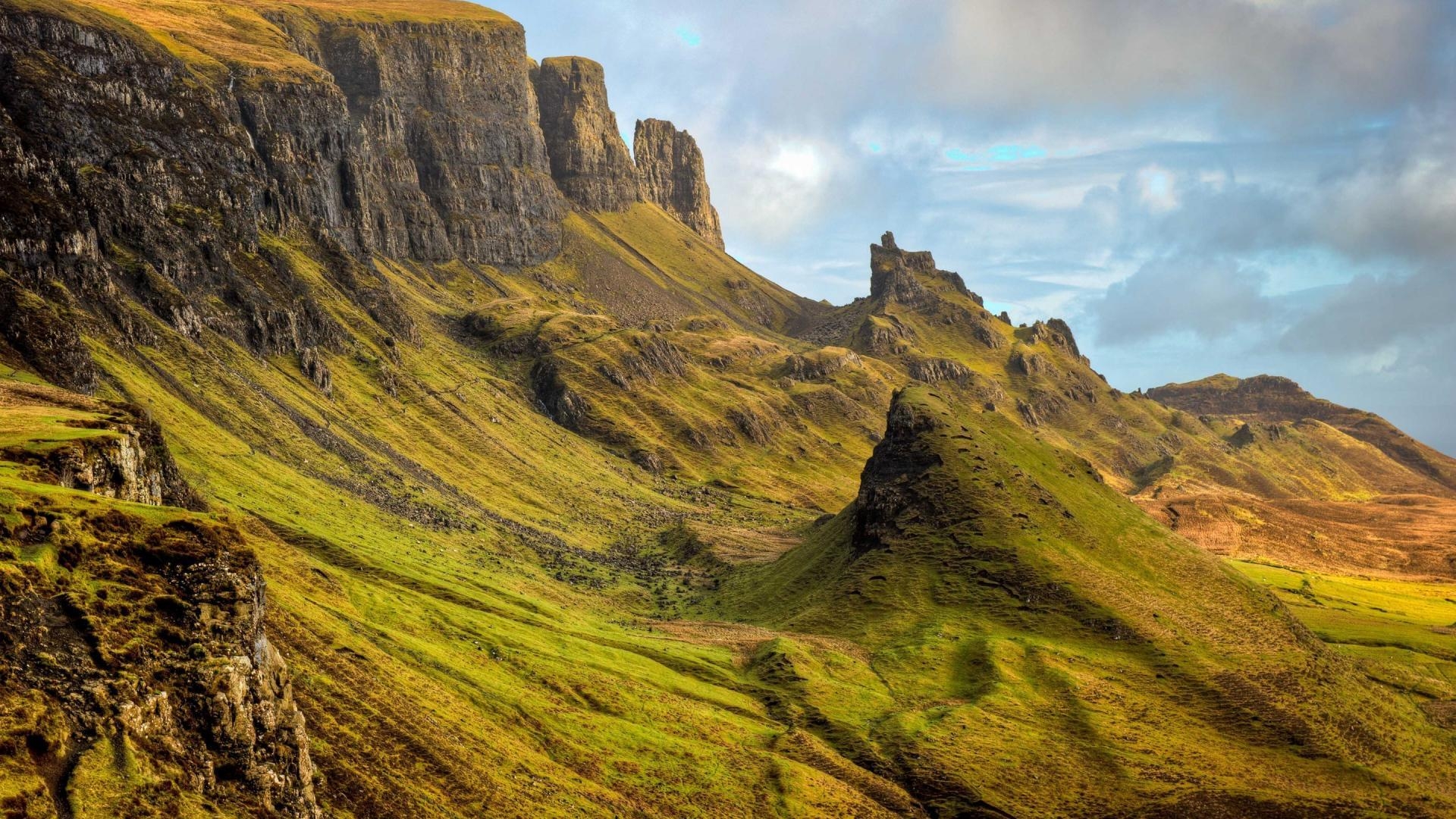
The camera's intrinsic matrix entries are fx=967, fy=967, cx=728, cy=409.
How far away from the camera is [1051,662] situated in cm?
13538

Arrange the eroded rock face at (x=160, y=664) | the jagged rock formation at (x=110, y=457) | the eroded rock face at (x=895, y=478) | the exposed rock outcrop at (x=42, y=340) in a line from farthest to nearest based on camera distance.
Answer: the eroded rock face at (x=895, y=478) → the exposed rock outcrop at (x=42, y=340) → the jagged rock formation at (x=110, y=457) → the eroded rock face at (x=160, y=664)

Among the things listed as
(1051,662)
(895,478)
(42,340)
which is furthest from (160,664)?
(895,478)

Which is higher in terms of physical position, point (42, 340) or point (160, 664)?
point (42, 340)

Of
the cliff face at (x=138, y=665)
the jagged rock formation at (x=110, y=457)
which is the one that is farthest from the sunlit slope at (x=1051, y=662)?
the jagged rock formation at (x=110, y=457)

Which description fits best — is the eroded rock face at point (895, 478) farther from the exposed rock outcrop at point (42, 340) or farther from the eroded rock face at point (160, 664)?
the eroded rock face at point (160, 664)

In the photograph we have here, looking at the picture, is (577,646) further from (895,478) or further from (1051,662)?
(895,478)

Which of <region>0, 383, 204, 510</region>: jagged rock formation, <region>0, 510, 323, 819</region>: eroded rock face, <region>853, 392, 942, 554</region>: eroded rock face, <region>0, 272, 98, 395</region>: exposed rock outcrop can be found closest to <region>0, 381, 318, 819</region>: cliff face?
<region>0, 510, 323, 819</region>: eroded rock face

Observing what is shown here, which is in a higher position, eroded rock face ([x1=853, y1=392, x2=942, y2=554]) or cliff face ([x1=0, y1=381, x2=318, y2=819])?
eroded rock face ([x1=853, y1=392, x2=942, y2=554])

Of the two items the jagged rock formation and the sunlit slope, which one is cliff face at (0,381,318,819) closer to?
the jagged rock formation

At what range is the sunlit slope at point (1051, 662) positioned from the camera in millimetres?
110188

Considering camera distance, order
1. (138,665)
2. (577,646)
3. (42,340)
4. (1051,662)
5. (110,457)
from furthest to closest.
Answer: (1051,662)
(42,340)
(577,646)
(110,457)
(138,665)

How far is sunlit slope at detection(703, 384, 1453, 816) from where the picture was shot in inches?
4338

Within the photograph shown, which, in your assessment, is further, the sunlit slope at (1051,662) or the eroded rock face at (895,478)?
the eroded rock face at (895,478)

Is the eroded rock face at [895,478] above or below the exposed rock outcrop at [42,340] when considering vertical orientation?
above
